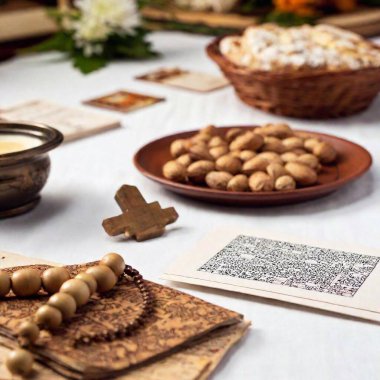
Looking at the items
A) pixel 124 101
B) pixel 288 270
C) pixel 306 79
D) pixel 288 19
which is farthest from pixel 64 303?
pixel 288 19

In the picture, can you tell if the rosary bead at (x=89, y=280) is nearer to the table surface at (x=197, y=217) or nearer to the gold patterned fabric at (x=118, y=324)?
the gold patterned fabric at (x=118, y=324)

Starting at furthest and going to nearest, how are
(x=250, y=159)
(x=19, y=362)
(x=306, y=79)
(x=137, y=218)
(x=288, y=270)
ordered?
(x=306, y=79), (x=250, y=159), (x=137, y=218), (x=288, y=270), (x=19, y=362)

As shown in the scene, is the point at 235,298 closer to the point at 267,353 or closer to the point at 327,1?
the point at 267,353

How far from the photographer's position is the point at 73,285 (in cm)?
71

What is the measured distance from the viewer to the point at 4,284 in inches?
28.7

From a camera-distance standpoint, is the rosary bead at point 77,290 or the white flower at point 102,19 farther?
the white flower at point 102,19

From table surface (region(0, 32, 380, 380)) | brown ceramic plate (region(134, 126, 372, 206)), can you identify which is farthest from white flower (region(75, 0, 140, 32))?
brown ceramic plate (region(134, 126, 372, 206))

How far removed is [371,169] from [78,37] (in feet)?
3.09

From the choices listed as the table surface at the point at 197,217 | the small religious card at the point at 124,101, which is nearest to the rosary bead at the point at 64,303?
the table surface at the point at 197,217

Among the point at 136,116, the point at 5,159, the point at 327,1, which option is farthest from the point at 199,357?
the point at 327,1

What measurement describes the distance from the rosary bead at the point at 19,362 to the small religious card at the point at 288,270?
9.3 inches

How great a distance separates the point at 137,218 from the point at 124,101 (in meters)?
0.67

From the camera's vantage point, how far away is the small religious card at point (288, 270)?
2.58 feet

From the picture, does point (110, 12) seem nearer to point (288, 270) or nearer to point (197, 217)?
point (197, 217)
